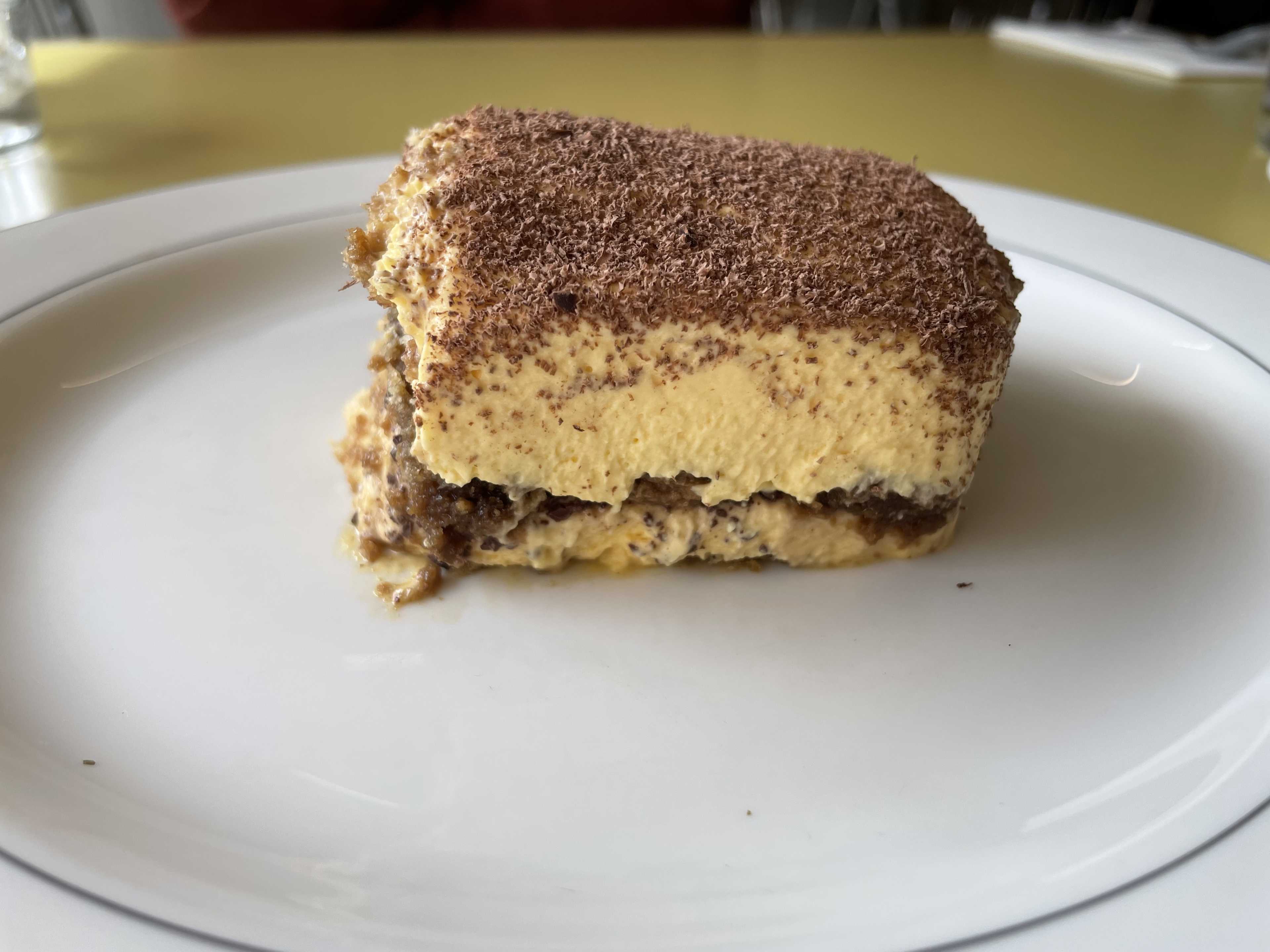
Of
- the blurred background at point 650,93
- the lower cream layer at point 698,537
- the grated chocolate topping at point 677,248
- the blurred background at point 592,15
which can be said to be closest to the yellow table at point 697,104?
the blurred background at point 650,93

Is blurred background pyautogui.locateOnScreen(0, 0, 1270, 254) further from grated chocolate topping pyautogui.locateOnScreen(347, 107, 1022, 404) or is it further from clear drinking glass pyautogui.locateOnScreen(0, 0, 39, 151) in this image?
grated chocolate topping pyautogui.locateOnScreen(347, 107, 1022, 404)

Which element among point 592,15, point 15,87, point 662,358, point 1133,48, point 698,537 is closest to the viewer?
point 662,358

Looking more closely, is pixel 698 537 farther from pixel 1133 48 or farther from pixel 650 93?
pixel 1133 48

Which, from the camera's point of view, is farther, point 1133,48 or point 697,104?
point 1133,48

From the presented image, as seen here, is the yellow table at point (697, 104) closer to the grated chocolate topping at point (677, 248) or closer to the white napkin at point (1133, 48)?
the white napkin at point (1133, 48)

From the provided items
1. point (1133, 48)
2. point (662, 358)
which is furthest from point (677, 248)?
point (1133, 48)

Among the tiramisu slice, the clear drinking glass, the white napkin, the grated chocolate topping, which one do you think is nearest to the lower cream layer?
the tiramisu slice
